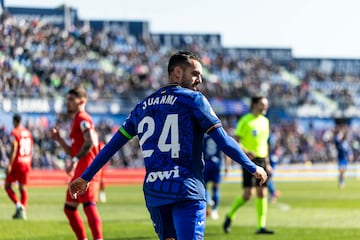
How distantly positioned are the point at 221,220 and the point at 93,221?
7.64 meters

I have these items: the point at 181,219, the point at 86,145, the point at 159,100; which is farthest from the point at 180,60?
the point at 86,145

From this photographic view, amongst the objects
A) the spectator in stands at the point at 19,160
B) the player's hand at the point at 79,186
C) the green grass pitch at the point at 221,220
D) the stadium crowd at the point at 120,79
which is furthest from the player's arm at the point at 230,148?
the stadium crowd at the point at 120,79

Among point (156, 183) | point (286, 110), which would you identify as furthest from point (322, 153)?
point (156, 183)

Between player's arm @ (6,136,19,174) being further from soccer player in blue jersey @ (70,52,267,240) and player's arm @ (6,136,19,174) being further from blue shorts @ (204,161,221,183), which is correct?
soccer player in blue jersey @ (70,52,267,240)

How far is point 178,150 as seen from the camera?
6.82 metres

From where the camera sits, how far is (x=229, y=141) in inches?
266

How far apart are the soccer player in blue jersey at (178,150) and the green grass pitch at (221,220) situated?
766 centimetres

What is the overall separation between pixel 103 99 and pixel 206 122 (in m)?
45.1

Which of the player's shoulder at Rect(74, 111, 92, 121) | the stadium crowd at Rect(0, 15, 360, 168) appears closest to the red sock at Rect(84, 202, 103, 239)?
the player's shoulder at Rect(74, 111, 92, 121)

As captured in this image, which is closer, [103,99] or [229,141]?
[229,141]

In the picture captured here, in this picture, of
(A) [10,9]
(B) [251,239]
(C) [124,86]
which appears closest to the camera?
(B) [251,239]

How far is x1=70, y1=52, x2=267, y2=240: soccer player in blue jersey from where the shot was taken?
676 cm

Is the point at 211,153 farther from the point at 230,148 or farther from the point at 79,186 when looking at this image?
the point at 230,148

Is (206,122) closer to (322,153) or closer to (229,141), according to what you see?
(229,141)
